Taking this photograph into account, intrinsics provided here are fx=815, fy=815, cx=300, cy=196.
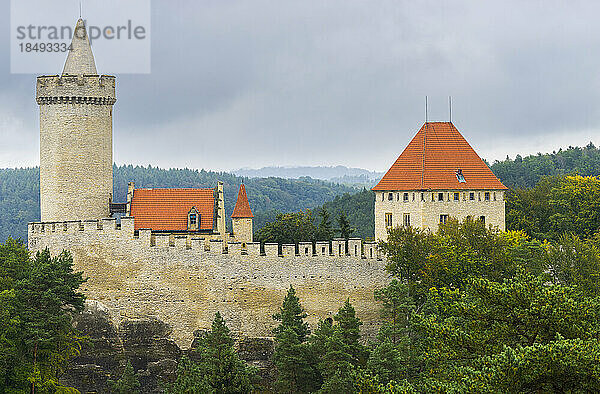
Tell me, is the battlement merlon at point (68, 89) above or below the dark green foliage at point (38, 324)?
above

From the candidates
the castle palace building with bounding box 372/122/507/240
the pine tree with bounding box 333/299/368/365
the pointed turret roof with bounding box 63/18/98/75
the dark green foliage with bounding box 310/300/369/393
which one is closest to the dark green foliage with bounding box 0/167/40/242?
the pointed turret roof with bounding box 63/18/98/75

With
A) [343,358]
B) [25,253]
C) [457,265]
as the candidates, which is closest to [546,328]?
[343,358]

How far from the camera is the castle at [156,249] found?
114ft

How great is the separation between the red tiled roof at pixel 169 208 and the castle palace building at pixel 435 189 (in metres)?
9.31

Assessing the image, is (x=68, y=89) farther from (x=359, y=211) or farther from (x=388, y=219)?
(x=359, y=211)

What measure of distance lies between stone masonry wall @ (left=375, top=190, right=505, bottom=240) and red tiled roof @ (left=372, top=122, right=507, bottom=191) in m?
0.39

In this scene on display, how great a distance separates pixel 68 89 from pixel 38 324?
39.0 feet

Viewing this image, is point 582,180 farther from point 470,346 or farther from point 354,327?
point 470,346

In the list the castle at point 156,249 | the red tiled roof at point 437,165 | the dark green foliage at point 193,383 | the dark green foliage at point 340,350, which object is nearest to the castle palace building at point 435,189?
the red tiled roof at point 437,165

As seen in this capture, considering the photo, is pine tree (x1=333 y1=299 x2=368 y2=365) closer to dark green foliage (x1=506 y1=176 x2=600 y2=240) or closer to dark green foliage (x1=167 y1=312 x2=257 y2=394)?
dark green foliage (x1=167 y1=312 x2=257 y2=394)

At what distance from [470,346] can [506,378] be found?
361 cm

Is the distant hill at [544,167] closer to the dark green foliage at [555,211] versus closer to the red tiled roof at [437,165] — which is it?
the dark green foliage at [555,211]

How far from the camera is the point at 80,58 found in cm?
3816

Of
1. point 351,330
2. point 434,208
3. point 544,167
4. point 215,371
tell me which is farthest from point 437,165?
point 544,167
